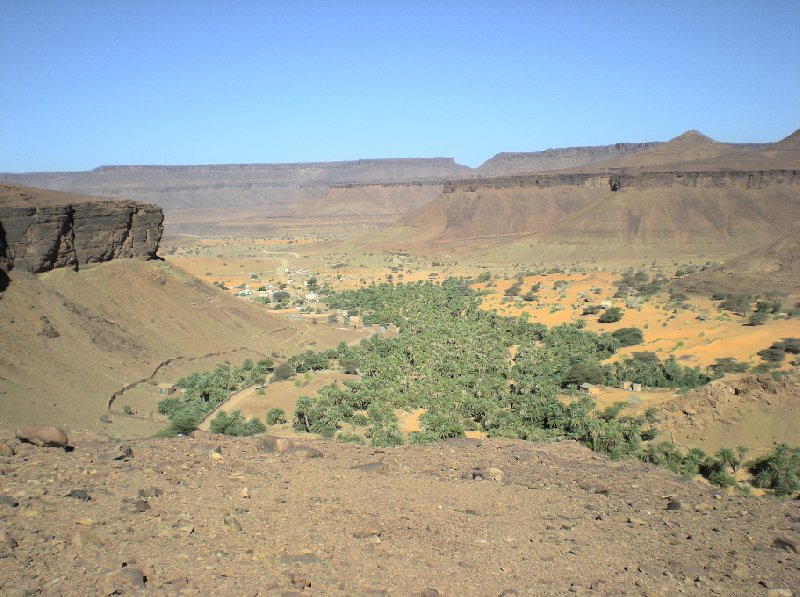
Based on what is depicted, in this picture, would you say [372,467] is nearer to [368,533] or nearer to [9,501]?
[368,533]

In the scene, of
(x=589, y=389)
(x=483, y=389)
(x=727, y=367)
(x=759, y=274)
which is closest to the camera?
(x=483, y=389)

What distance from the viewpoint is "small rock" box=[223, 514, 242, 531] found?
11.3 m

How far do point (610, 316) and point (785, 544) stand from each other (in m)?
40.5

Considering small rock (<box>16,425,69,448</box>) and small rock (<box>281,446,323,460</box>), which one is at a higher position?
small rock (<box>16,425,69,448</box>)

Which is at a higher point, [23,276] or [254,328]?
[23,276]

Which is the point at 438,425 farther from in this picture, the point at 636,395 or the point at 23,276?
the point at 23,276

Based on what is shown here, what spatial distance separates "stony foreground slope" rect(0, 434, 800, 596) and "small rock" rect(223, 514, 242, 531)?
3 centimetres

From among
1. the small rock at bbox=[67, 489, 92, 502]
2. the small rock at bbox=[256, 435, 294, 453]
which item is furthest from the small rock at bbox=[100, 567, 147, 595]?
the small rock at bbox=[256, 435, 294, 453]

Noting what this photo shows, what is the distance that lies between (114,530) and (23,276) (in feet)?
94.5

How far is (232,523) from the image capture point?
37.1ft

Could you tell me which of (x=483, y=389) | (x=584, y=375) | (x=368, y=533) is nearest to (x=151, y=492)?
(x=368, y=533)

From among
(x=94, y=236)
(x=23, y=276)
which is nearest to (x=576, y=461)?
(x=23, y=276)

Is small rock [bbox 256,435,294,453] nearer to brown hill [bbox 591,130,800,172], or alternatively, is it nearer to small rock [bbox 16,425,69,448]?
small rock [bbox 16,425,69,448]

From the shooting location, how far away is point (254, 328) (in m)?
45.5
